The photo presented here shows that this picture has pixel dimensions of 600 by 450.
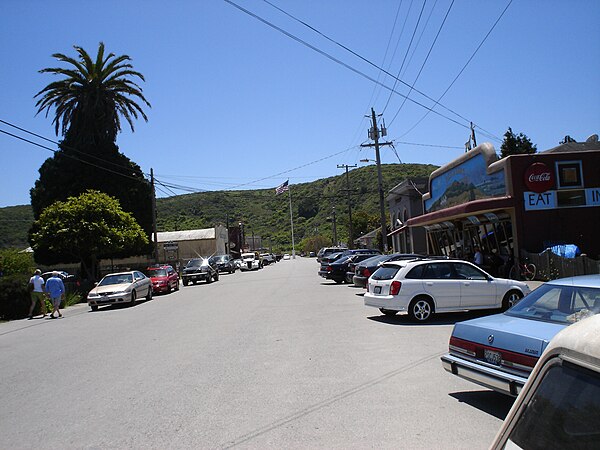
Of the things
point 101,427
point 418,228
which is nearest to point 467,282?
point 101,427

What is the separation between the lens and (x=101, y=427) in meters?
5.93

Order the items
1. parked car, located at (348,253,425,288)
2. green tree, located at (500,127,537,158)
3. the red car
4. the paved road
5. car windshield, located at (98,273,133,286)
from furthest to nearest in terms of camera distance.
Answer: green tree, located at (500,127,537,158)
the red car
car windshield, located at (98,273,133,286)
parked car, located at (348,253,425,288)
the paved road

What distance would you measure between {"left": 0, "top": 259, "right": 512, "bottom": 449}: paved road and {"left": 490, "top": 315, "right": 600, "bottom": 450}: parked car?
9.42ft

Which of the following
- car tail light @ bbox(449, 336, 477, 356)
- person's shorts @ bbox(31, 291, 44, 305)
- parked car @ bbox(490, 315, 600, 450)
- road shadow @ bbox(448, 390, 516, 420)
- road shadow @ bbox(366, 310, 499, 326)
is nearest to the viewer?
parked car @ bbox(490, 315, 600, 450)

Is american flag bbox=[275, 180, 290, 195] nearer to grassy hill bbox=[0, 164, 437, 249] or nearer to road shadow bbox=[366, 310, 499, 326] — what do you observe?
grassy hill bbox=[0, 164, 437, 249]

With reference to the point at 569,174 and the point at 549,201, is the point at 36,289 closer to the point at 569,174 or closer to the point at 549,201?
the point at 549,201

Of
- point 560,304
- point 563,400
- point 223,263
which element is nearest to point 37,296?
point 560,304

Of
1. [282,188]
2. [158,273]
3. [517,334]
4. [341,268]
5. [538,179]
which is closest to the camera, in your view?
[517,334]

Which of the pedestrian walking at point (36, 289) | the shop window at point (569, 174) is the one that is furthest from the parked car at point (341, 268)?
the pedestrian walking at point (36, 289)

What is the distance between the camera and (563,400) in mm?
2123

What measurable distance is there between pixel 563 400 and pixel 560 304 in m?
4.62

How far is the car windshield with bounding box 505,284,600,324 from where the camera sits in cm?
601

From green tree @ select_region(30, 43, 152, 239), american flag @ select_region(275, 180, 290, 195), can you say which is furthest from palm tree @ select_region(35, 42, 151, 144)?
american flag @ select_region(275, 180, 290, 195)

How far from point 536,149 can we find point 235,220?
76532 millimetres
